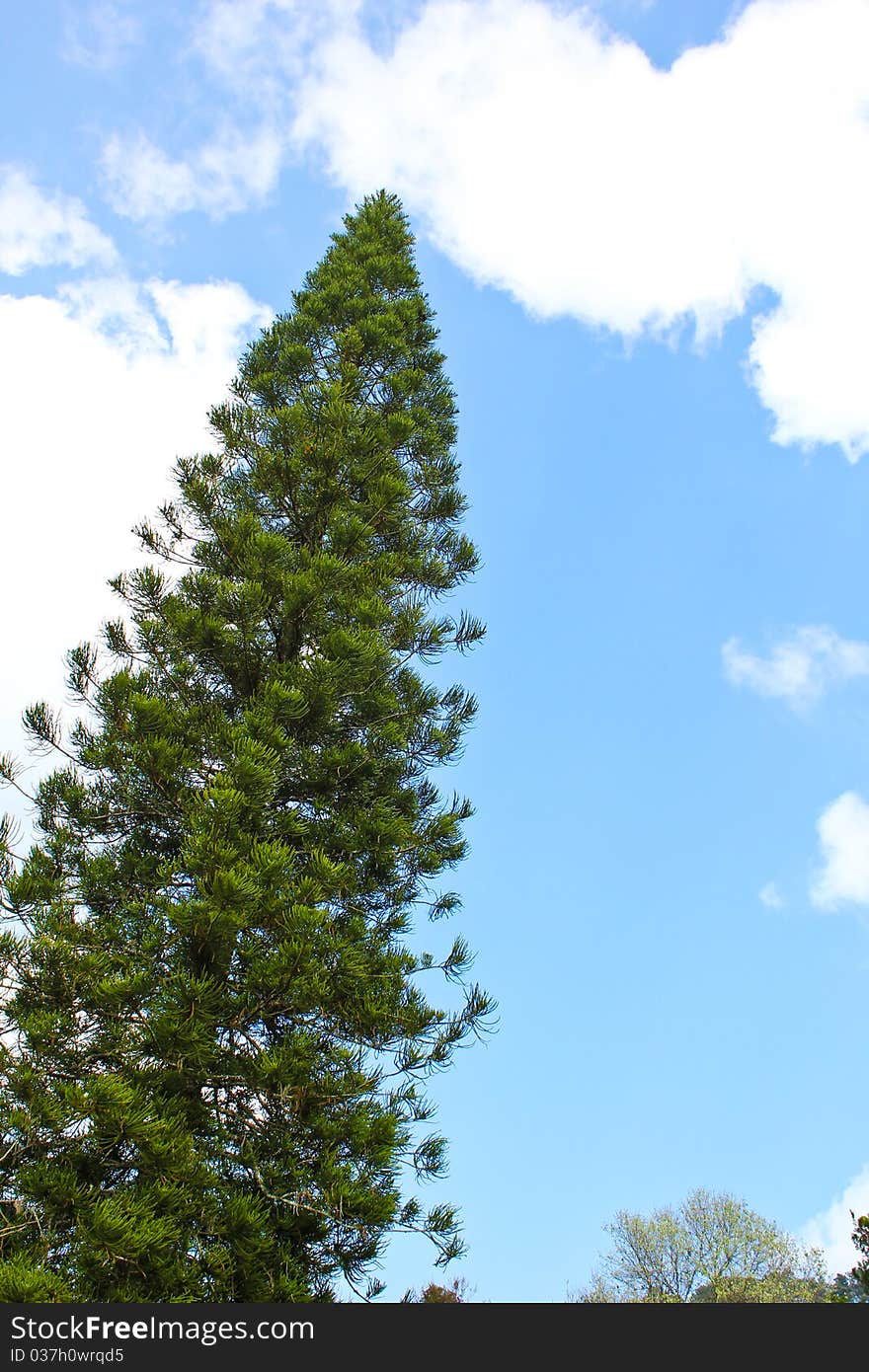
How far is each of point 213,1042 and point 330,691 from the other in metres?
2.14

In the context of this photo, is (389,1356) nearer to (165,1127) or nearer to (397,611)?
(165,1127)

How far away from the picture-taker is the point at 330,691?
5.61 metres

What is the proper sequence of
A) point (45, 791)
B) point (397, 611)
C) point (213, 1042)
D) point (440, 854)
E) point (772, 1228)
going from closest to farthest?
point (213, 1042)
point (45, 791)
point (440, 854)
point (397, 611)
point (772, 1228)

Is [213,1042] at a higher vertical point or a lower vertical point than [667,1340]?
higher

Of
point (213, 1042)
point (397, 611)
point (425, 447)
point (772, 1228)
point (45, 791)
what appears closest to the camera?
point (213, 1042)

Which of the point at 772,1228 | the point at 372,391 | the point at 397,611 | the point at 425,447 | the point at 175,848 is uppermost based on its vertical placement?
the point at 372,391

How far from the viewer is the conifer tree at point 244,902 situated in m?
3.98

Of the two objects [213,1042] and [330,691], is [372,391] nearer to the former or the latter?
[330,691]

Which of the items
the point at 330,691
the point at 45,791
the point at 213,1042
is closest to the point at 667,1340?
the point at 213,1042

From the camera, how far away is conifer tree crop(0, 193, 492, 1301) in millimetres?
3977

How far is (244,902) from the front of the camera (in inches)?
174

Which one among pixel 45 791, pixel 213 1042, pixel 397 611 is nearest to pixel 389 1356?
pixel 213 1042

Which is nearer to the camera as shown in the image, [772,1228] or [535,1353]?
[535,1353]

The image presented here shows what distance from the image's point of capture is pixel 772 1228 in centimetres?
2444
